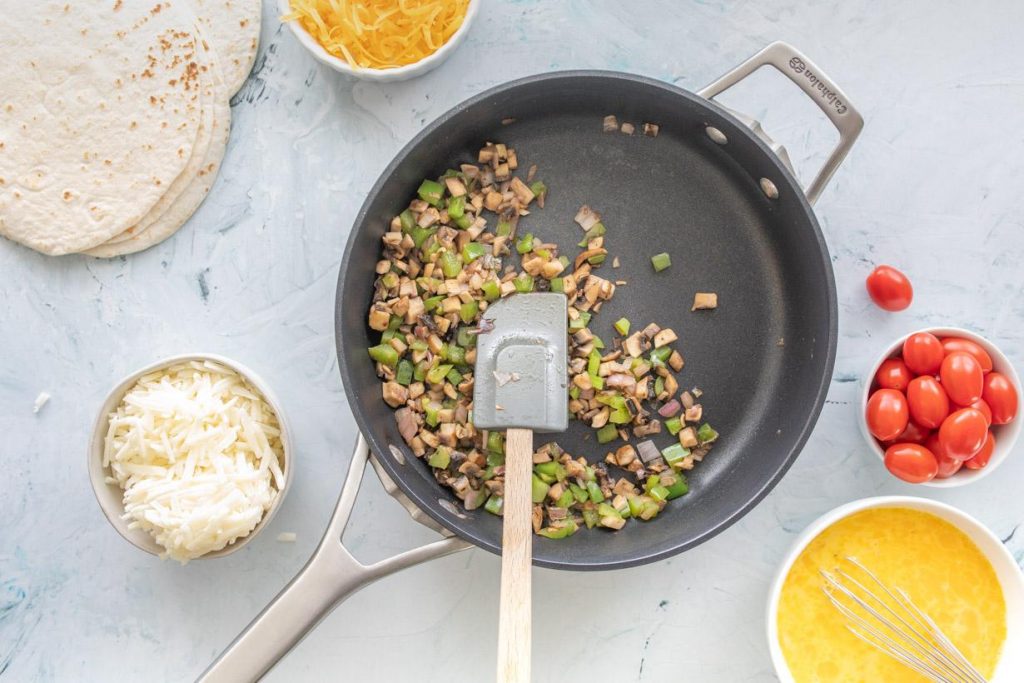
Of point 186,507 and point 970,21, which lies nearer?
point 186,507

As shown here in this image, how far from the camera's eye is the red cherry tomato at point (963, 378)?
191cm

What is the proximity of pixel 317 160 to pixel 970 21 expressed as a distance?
5.80ft

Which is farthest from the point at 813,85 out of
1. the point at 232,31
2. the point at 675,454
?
the point at 232,31

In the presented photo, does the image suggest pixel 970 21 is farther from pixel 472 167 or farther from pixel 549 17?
pixel 472 167

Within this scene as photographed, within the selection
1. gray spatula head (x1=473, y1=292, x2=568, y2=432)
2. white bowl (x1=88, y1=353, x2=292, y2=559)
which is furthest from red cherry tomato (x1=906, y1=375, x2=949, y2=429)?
white bowl (x1=88, y1=353, x2=292, y2=559)

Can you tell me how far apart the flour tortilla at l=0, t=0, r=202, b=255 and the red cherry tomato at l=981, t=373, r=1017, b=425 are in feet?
6.79

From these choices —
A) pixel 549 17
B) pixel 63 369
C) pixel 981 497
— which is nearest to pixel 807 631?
pixel 981 497

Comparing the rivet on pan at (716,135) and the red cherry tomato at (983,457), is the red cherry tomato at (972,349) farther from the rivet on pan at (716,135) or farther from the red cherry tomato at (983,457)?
the rivet on pan at (716,135)

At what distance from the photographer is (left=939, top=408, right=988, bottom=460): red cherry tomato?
1883 millimetres

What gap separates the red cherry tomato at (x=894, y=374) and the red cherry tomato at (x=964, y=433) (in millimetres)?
138

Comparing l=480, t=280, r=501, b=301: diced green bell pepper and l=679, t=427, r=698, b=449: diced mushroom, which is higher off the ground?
l=480, t=280, r=501, b=301: diced green bell pepper

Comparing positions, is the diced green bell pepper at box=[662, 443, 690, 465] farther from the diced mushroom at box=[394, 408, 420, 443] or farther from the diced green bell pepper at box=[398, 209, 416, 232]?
the diced green bell pepper at box=[398, 209, 416, 232]

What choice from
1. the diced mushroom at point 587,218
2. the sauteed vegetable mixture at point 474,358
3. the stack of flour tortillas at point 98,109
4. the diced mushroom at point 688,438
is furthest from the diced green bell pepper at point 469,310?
the stack of flour tortillas at point 98,109

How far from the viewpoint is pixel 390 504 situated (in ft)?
7.01
